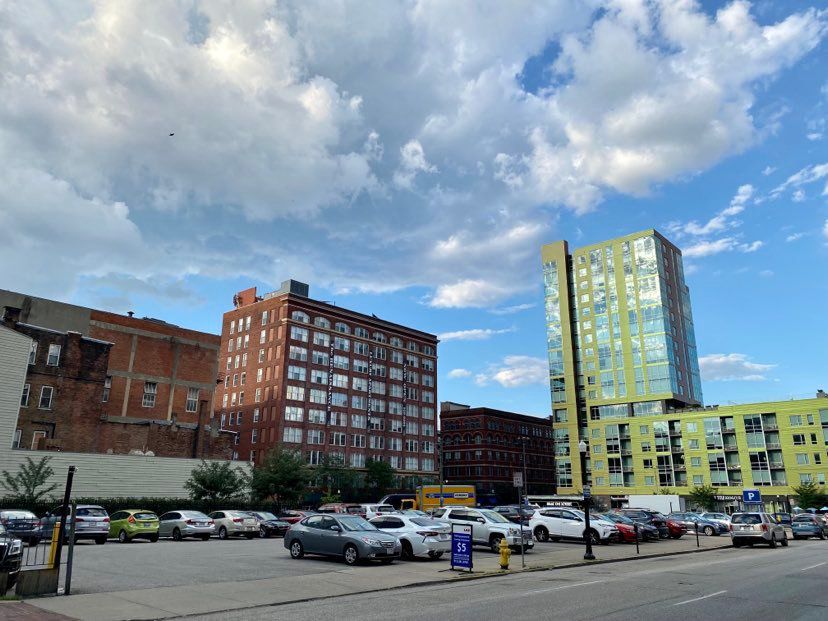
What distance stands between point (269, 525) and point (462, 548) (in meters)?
18.8

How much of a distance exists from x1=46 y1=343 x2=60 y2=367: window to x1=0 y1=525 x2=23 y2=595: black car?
40.3 meters

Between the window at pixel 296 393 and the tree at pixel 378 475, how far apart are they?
1374 centimetres

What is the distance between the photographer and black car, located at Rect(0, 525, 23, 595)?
13.3 m

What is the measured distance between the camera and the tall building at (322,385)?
88.1 metres

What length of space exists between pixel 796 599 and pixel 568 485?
98.1 m

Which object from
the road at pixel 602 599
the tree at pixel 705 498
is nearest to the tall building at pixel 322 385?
the tree at pixel 705 498

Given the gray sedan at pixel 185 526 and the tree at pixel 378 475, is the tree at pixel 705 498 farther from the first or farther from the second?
the gray sedan at pixel 185 526

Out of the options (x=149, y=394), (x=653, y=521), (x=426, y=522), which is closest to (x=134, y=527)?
(x=426, y=522)

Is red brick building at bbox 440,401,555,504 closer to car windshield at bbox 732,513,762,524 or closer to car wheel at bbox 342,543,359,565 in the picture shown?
car windshield at bbox 732,513,762,524

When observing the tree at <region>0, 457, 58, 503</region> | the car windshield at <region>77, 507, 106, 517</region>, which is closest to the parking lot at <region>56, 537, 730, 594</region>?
the car windshield at <region>77, 507, 106, 517</region>

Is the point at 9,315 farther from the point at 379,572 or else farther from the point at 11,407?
the point at 379,572

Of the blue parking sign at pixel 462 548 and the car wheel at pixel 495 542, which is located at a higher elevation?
the blue parking sign at pixel 462 548

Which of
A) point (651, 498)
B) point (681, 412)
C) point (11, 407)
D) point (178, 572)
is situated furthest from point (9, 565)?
point (681, 412)

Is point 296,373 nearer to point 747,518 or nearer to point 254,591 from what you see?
point 747,518
